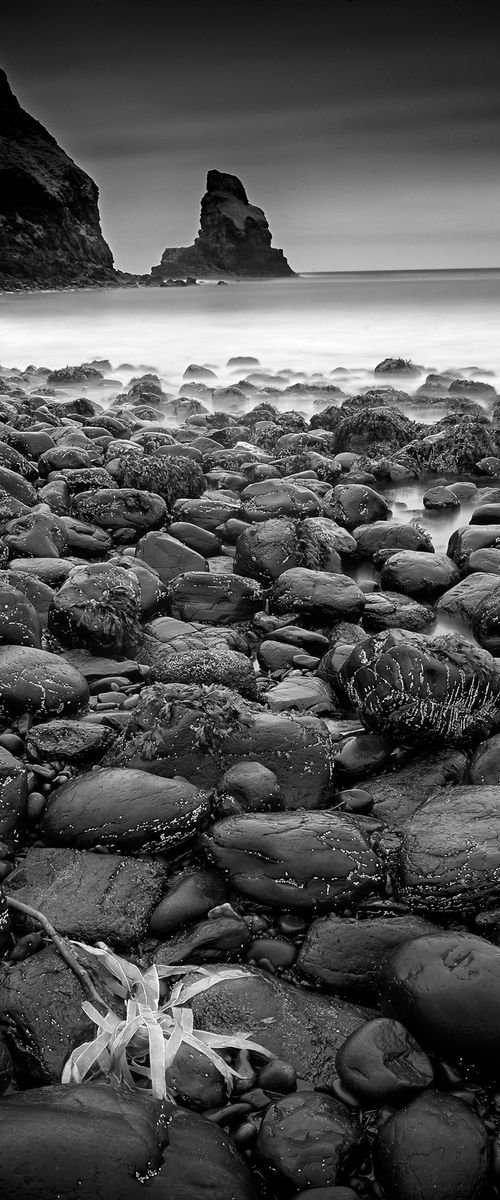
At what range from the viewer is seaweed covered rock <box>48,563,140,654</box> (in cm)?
362

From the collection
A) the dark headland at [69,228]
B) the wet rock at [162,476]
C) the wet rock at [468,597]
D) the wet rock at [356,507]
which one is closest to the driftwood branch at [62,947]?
the wet rock at [468,597]

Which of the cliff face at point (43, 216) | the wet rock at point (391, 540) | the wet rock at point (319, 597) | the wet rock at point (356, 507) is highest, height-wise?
the cliff face at point (43, 216)

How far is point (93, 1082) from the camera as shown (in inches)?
65.3

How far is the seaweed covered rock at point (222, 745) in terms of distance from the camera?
8.69 ft

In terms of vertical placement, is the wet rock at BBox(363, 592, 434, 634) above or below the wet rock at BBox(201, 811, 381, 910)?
above

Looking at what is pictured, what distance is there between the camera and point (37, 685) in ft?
9.62

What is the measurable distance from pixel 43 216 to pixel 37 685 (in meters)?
65.0

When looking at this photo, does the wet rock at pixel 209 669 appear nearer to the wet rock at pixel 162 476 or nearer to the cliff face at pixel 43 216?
the wet rock at pixel 162 476

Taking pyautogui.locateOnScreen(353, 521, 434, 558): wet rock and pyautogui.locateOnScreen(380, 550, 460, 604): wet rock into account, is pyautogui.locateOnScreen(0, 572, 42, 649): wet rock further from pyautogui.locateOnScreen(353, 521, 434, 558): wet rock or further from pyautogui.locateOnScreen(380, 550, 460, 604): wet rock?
pyautogui.locateOnScreen(353, 521, 434, 558): wet rock

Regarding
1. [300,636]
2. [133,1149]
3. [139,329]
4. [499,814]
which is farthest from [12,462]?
[139,329]

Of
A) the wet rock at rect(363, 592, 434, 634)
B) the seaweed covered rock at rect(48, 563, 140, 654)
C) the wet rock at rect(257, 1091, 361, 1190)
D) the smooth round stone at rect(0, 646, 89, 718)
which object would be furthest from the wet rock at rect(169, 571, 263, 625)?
the wet rock at rect(257, 1091, 361, 1190)

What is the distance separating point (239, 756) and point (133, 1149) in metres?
1.38

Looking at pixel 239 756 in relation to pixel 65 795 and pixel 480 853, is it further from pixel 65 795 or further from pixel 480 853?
pixel 480 853

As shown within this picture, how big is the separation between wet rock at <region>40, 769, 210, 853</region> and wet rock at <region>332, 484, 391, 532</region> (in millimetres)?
3369
